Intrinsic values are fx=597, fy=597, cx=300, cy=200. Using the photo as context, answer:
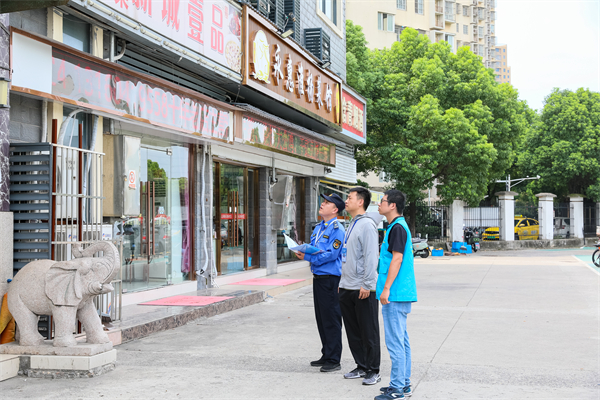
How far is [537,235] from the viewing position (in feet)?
111

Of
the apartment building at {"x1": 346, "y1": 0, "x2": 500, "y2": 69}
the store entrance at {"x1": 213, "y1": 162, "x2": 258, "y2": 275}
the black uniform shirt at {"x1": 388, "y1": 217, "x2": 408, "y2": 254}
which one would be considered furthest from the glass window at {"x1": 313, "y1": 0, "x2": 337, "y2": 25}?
the apartment building at {"x1": 346, "y1": 0, "x2": 500, "y2": 69}

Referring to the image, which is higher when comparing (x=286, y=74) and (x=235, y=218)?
(x=286, y=74)

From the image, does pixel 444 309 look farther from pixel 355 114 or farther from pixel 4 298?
pixel 355 114

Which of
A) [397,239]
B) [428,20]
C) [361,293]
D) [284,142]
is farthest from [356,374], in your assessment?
[428,20]

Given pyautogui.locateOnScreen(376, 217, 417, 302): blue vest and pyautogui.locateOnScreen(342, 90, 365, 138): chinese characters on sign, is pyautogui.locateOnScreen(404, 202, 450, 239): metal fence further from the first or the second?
pyautogui.locateOnScreen(376, 217, 417, 302): blue vest

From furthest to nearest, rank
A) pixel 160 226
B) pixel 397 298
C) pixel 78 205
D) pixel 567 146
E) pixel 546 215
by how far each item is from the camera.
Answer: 1. pixel 567 146
2. pixel 546 215
3. pixel 160 226
4. pixel 78 205
5. pixel 397 298

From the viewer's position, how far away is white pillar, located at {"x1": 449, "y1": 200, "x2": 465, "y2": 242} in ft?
98.4

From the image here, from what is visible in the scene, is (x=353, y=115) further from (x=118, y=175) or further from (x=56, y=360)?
(x=56, y=360)

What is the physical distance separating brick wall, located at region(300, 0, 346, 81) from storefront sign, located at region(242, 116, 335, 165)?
124 inches

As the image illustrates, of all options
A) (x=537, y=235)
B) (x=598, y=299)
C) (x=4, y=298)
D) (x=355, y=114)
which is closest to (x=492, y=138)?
(x=537, y=235)

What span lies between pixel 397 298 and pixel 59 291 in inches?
120

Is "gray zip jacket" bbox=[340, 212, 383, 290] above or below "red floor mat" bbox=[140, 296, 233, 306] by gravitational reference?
above

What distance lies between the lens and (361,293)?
542 cm

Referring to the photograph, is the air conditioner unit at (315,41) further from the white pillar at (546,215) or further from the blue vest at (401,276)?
the white pillar at (546,215)
